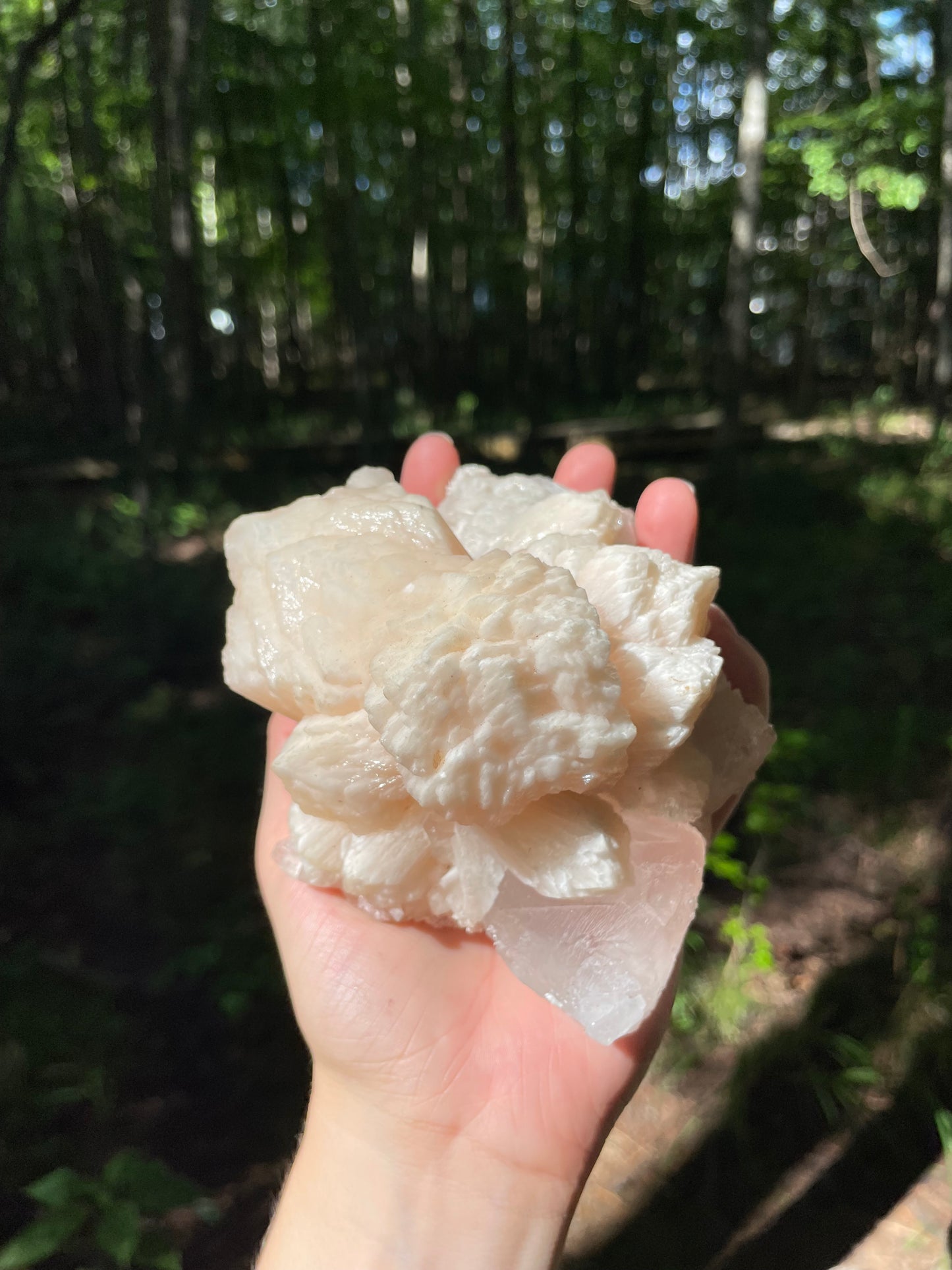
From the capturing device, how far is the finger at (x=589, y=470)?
6.32 ft

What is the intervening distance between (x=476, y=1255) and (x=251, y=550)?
1.20 meters

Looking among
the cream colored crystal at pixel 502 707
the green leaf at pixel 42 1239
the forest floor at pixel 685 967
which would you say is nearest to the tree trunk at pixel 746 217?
the forest floor at pixel 685 967

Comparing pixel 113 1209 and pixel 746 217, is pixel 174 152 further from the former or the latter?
pixel 113 1209

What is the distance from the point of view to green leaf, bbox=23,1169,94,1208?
125 centimetres

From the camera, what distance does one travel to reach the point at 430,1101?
1304 mm

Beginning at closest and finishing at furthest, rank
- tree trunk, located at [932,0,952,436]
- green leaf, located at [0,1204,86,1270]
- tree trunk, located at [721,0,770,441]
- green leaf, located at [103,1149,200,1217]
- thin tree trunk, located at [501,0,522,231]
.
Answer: green leaf, located at [0,1204,86,1270]
green leaf, located at [103,1149,200,1217]
tree trunk, located at [721,0,770,441]
tree trunk, located at [932,0,952,436]
thin tree trunk, located at [501,0,522,231]

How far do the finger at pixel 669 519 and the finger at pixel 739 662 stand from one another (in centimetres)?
17

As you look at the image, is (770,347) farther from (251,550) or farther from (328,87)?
(251,550)

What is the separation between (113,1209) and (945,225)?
9.57m

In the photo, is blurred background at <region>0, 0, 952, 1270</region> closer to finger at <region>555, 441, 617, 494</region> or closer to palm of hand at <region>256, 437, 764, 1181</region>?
palm of hand at <region>256, 437, 764, 1181</region>

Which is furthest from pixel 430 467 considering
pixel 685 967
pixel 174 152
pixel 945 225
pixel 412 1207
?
pixel 945 225

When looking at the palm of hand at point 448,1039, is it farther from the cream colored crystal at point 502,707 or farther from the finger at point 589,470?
the finger at point 589,470

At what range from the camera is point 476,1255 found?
47.8 inches

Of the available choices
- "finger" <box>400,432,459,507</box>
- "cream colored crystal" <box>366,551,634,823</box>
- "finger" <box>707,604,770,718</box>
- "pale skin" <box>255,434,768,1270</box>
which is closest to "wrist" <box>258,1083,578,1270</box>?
"pale skin" <box>255,434,768,1270</box>
